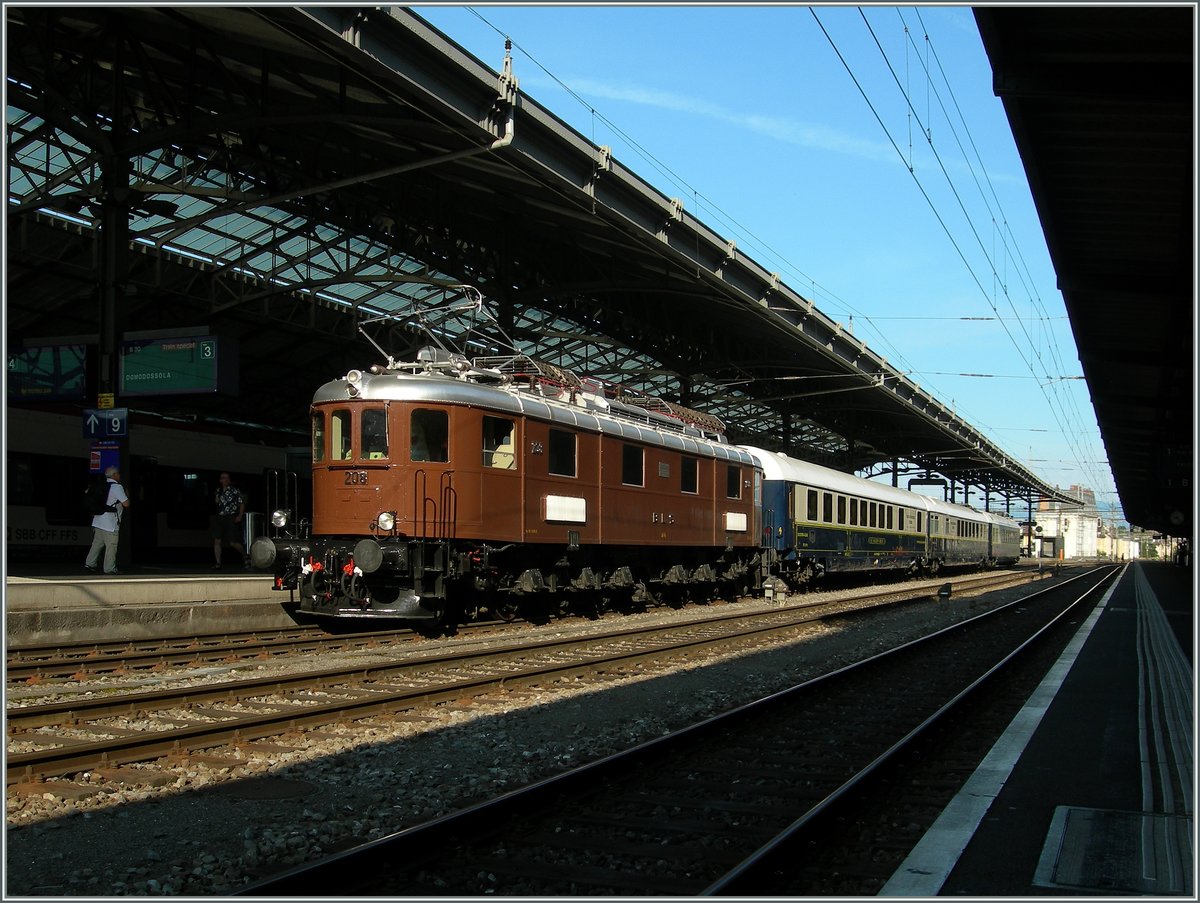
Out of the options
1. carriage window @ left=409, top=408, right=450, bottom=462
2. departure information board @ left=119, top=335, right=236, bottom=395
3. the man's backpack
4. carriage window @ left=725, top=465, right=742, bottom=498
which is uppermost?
departure information board @ left=119, top=335, right=236, bottom=395

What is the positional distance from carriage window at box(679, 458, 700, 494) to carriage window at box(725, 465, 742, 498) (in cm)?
161

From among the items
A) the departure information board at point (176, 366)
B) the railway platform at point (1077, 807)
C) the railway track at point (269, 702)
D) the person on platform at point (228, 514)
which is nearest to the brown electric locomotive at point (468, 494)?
the railway track at point (269, 702)

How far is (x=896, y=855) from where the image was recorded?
559cm

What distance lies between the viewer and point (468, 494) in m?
14.4

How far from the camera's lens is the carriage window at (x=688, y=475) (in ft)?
66.1

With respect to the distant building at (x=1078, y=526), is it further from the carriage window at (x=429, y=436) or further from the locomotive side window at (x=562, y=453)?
the carriage window at (x=429, y=436)

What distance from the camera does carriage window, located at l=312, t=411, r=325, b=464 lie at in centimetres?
1480

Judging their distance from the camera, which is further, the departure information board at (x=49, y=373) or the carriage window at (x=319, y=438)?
the departure information board at (x=49, y=373)

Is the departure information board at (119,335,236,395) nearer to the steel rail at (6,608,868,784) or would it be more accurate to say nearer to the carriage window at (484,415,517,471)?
the carriage window at (484,415,517,471)

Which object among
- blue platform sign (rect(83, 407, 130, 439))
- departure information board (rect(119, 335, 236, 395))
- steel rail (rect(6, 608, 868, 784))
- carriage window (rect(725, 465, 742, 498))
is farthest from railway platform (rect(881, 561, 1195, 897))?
blue platform sign (rect(83, 407, 130, 439))

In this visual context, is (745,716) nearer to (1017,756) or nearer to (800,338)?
(1017,756)

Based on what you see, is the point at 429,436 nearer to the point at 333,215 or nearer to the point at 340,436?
the point at 340,436

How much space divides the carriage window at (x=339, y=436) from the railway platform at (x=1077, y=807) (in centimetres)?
900

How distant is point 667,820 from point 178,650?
810cm
